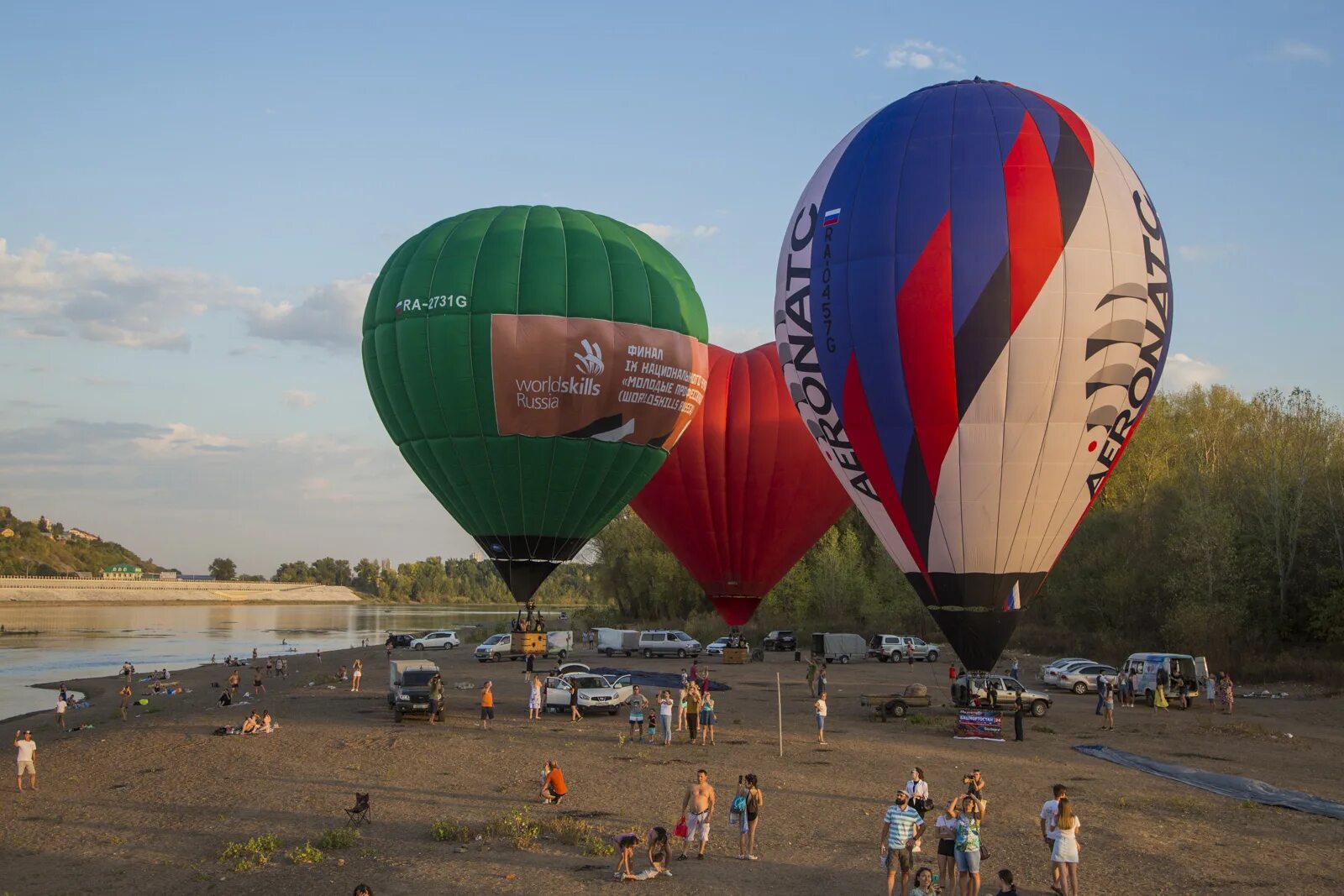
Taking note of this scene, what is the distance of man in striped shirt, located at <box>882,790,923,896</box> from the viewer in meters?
13.2

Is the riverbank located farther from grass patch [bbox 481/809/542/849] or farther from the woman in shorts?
the woman in shorts

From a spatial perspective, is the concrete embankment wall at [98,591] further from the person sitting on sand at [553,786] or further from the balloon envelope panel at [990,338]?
the person sitting on sand at [553,786]

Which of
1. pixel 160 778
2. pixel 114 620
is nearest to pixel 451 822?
pixel 160 778

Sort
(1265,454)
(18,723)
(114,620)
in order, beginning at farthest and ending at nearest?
1. (114,620)
2. (1265,454)
3. (18,723)

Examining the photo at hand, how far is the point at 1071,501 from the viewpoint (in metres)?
25.2

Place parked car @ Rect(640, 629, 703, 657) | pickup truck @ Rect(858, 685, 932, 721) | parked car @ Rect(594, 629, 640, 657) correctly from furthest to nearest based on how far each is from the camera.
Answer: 1. parked car @ Rect(640, 629, 703, 657)
2. parked car @ Rect(594, 629, 640, 657)
3. pickup truck @ Rect(858, 685, 932, 721)

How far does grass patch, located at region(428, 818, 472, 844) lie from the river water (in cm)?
2890

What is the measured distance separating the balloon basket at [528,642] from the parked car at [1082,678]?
63.8 feet

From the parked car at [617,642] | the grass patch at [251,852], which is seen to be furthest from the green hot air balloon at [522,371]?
the parked car at [617,642]

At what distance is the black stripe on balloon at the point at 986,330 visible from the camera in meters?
24.2

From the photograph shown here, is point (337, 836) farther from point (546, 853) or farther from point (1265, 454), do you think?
point (1265, 454)

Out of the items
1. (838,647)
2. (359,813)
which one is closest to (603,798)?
(359,813)

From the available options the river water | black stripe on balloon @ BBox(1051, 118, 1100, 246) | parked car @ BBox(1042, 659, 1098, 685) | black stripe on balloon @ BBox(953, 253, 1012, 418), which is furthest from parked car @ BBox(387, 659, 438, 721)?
parked car @ BBox(1042, 659, 1098, 685)

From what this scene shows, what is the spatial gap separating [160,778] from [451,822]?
7.50 m
